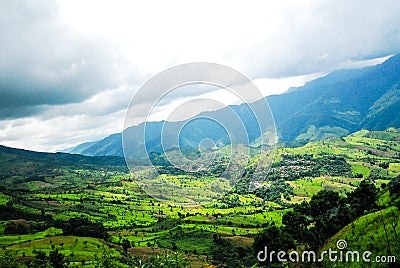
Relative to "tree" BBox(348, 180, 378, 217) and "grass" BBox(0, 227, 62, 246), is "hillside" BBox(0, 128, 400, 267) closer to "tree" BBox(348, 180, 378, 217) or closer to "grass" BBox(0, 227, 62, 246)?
"tree" BBox(348, 180, 378, 217)

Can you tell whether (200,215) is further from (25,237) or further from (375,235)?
(375,235)

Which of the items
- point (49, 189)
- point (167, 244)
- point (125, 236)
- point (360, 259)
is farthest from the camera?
point (49, 189)

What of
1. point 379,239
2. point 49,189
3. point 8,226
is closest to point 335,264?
point 379,239

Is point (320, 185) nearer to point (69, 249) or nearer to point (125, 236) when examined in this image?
point (125, 236)

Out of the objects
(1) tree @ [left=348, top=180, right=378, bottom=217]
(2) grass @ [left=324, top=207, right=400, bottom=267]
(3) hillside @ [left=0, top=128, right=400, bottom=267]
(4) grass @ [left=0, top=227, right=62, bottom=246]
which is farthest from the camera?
(4) grass @ [left=0, top=227, right=62, bottom=246]

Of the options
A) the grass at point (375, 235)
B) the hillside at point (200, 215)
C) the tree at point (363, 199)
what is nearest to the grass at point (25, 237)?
the hillside at point (200, 215)

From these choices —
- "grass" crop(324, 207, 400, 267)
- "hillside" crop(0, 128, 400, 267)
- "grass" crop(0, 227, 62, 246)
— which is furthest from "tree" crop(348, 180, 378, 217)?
"grass" crop(0, 227, 62, 246)

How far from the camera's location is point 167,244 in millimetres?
81125

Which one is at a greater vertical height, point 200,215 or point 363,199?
point 363,199

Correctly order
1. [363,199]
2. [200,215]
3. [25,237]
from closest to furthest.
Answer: [363,199], [25,237], [200,215]

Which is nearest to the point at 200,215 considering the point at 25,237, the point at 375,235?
the point at 25,237

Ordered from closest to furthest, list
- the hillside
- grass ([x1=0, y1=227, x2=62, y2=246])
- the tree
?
the tree → the hillside → grass ([x1=0, y1=227, x2=62, y2=246])

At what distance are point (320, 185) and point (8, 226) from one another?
393ft

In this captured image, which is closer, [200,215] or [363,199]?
[363,199]
